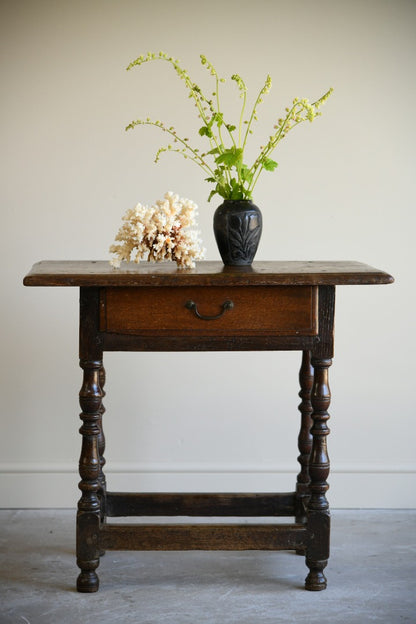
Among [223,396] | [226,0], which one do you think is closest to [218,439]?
[223,396]

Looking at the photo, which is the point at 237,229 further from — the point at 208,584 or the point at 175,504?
the point at 208,584

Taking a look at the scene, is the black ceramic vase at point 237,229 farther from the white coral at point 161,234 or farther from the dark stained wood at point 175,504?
the dark stained wood at point 175,504

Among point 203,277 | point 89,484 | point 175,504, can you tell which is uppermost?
point 203,277

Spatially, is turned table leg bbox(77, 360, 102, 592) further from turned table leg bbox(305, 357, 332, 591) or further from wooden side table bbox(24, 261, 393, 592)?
turned table leg bbox(305, 357, 332, 591)

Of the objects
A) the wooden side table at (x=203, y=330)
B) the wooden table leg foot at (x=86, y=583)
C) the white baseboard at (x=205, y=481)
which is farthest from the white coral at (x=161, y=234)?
the white baseboard at (x=205, y=481)

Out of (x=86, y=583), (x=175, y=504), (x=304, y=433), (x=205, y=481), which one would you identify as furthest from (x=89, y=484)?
(x=205, y=481)

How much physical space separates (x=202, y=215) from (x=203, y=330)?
2.86 ft

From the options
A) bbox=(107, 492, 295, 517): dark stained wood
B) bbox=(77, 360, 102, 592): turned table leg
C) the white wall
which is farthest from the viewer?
the white wall

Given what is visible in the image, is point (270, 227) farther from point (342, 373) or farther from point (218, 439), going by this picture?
point (218, 439)

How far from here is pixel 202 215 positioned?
9.98ft

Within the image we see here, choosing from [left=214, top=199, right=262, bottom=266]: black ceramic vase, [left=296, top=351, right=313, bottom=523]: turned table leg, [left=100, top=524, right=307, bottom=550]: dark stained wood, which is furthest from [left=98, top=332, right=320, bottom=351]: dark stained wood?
[left=100, top=524, right=307, bottom=550]: dark stained wood

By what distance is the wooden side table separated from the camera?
2221 mm

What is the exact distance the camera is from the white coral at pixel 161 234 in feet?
7.55

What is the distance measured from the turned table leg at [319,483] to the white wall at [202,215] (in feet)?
2.48
